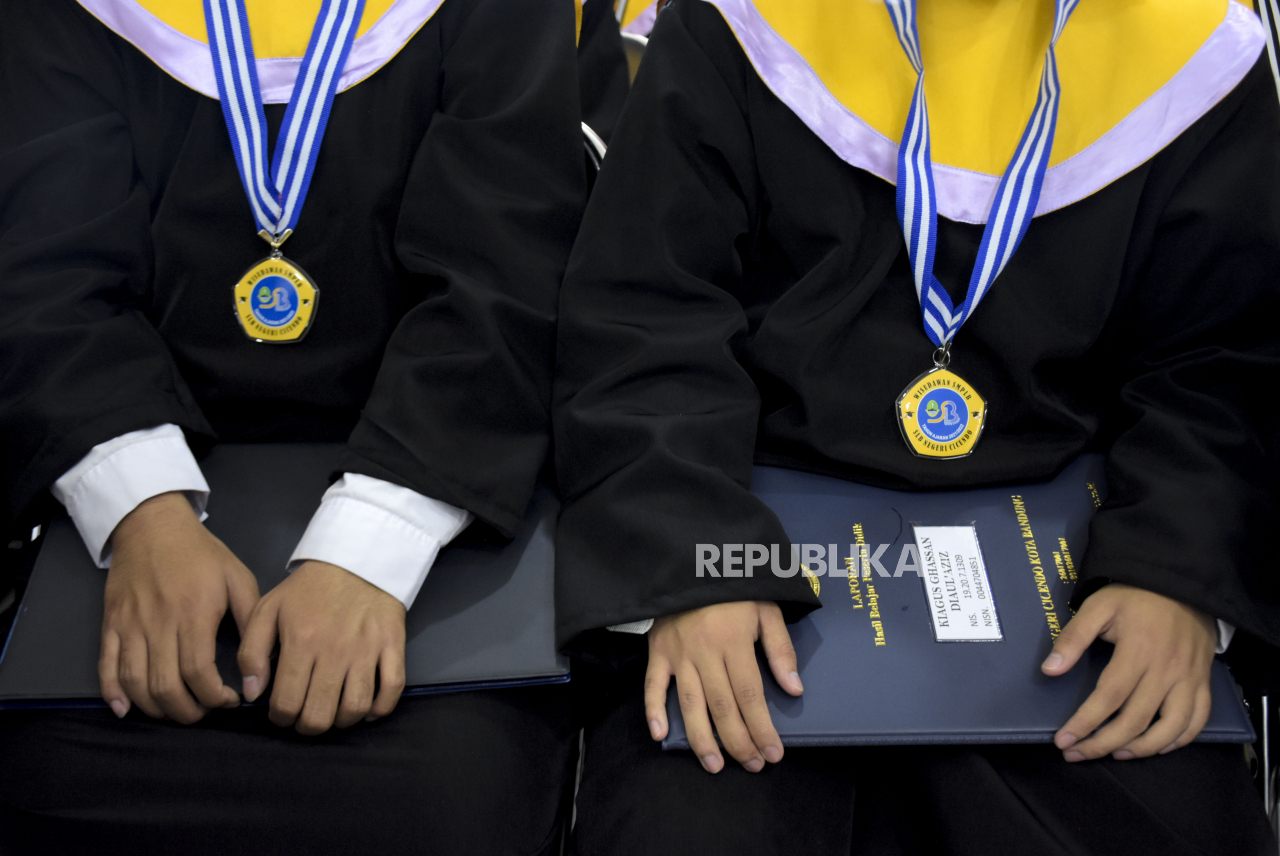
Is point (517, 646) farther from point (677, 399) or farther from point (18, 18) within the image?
point (18, 18)

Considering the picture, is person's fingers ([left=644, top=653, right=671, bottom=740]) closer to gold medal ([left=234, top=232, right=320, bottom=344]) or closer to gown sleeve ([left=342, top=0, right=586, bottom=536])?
gown sleeve ([left=342, top=0, right=586, bottom=536])

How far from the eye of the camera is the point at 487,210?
1.03 m

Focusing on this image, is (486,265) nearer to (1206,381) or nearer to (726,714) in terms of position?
(726,714)

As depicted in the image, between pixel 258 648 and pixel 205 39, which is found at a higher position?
pixel 205 39

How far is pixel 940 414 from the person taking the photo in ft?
3.28

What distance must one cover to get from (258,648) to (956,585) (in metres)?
0.66

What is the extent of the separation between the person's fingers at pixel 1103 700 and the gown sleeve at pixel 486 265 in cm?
56

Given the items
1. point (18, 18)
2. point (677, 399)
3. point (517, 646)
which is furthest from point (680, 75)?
point (18, 18)

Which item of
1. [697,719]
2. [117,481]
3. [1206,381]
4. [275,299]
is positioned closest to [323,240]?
[275,299]

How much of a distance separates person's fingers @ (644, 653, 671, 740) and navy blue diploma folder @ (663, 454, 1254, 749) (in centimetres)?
1

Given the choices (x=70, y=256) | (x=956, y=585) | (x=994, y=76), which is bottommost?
(x=956, y=585)

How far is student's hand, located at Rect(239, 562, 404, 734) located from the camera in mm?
835

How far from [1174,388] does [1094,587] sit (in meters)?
0.25

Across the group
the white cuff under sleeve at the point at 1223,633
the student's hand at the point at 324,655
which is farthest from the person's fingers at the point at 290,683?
the white cuff under sleeve at the point at 1223,633
